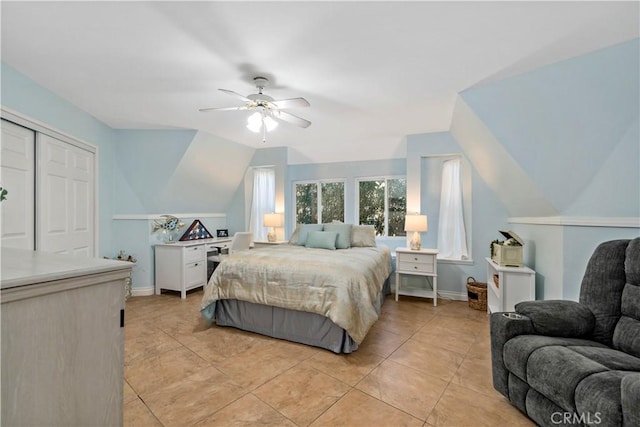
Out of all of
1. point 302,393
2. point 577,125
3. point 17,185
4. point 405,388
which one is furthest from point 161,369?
point 577,125

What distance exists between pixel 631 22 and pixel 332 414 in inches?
116

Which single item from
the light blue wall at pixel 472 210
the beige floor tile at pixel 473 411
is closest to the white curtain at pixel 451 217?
the light blue wall at pixel 472 210

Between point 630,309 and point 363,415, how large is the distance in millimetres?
1730

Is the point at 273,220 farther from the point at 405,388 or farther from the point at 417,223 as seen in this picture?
the point at 405,388

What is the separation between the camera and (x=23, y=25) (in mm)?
1784

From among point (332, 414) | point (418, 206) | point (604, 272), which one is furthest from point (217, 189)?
point (604, 272)

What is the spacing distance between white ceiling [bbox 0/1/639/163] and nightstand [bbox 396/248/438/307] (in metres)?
1.86

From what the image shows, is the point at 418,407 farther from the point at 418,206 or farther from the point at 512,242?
the point at 418,206

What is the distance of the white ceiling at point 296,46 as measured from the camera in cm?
163

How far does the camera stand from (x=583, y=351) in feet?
5.10

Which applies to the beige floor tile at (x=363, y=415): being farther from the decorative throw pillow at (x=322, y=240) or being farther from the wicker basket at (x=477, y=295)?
the wicker basket at (x=477, y=295)

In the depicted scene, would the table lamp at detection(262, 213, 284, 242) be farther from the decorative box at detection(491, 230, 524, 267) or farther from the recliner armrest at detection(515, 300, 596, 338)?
the recliner armrest at detection(515, 300, 596, 338)

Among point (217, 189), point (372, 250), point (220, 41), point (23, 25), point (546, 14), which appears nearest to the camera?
point (546, 14)

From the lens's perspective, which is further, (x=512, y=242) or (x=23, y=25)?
(x=512, y=242)
